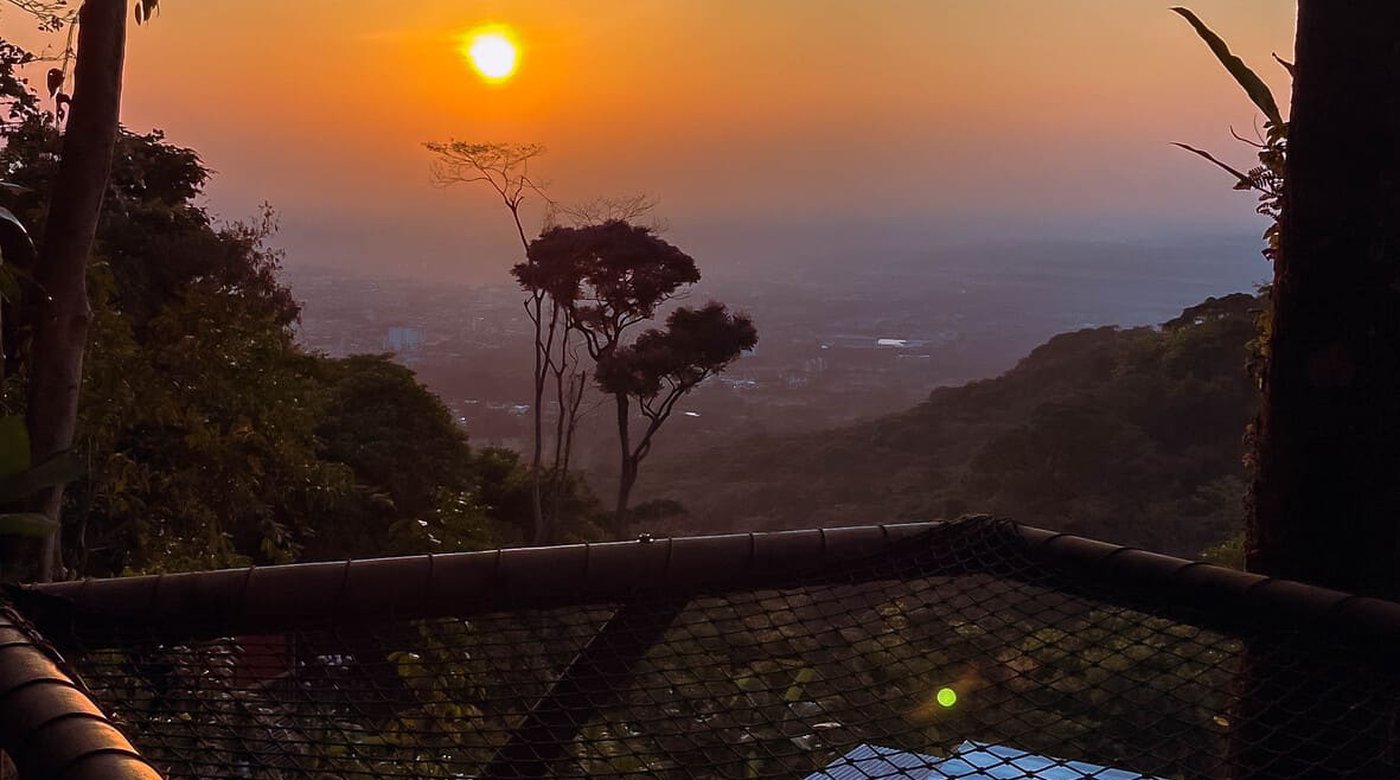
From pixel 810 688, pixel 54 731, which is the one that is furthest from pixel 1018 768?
pixel 54 731

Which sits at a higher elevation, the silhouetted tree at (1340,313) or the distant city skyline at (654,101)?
the distant city skyline at (654,101)

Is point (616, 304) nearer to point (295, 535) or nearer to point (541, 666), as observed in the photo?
point (295, 535)

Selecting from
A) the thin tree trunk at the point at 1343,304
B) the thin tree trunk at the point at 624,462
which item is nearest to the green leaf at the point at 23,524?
the thin tree trunk at the point at 1343,304

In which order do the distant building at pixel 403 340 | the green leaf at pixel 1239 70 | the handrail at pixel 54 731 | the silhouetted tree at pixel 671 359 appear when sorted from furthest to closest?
the distant building at pixel 403 340
the silhouetted tree at pixel 671 359
the green leaf at pixel 1239 70
the handrail at pixel 54 731

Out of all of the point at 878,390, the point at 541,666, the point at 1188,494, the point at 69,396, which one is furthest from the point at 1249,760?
the point at 878,390

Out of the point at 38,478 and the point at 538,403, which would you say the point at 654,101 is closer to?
the point at 538,403

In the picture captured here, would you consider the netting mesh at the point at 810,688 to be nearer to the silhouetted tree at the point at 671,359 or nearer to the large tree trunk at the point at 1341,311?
the large tree trunk at the point at 1341,311

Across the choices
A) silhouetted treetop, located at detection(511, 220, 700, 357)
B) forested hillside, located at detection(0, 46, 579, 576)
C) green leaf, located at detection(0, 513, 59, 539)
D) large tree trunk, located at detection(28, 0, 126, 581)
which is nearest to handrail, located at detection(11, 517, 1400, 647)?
green leaf, located at detection(0, 513, 59, 539)
